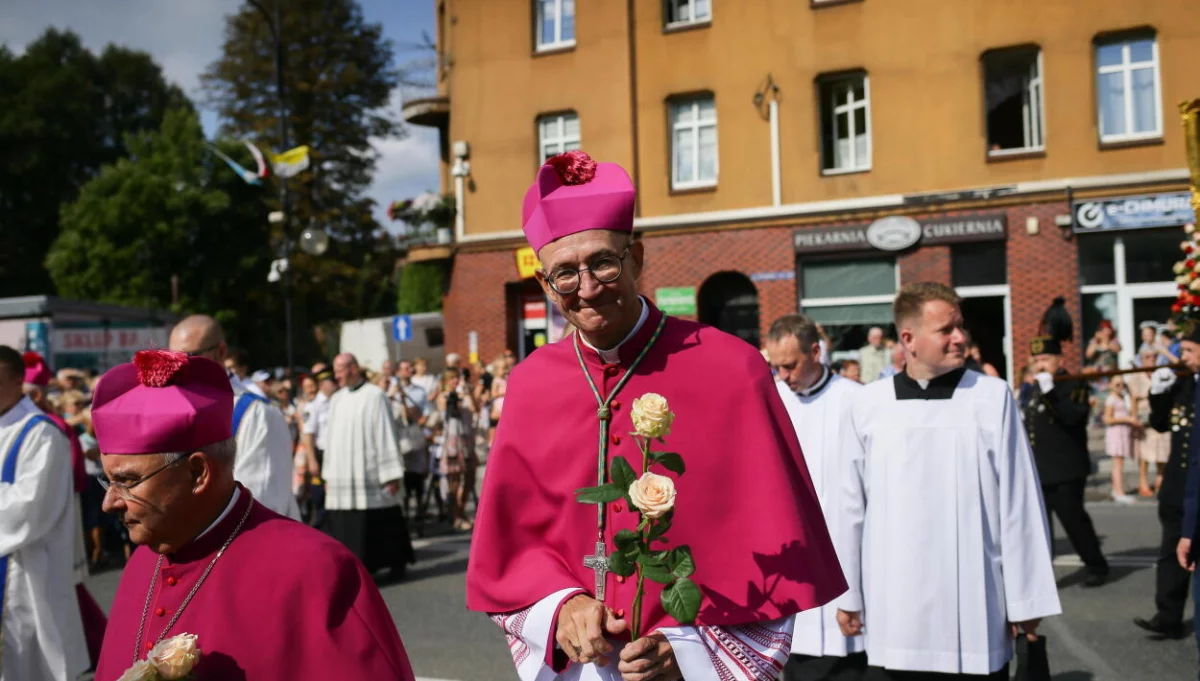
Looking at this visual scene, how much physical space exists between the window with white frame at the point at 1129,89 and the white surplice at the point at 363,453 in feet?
50.6

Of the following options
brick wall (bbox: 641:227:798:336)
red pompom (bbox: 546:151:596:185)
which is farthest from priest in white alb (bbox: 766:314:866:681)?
brick wall (bbox: 641:227:798:336)

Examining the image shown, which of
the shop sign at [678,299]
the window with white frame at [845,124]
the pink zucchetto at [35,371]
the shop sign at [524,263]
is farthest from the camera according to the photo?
the shop sign at [524,263]

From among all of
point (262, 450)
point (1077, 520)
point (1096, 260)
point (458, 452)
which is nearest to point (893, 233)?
point (1096, 260)

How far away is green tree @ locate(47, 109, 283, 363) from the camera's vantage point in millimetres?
41844

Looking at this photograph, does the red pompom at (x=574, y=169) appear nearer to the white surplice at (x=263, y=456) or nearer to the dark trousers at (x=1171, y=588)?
the white surplice at (x=263, y=456)

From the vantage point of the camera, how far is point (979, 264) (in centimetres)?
2197

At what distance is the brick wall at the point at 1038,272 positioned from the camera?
68.5ft

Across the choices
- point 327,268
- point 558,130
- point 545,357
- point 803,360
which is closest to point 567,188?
point 545,357

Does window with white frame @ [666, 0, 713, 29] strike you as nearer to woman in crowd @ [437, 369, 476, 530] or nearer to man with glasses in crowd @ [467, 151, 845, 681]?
woman in crowd @ [437, 369, 476, 530]

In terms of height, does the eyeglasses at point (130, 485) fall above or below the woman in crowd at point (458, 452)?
above

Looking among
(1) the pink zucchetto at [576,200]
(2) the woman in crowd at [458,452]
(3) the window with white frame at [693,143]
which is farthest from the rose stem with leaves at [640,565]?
(3) the window with white frame at [693,143]

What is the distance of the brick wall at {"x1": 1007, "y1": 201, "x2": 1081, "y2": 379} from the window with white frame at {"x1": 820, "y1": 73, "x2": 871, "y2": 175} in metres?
3.19

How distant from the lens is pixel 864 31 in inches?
898

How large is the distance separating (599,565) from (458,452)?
12.1 m
